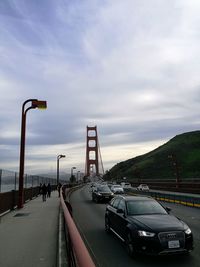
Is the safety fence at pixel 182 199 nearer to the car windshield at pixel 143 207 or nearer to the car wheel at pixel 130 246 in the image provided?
the car windshield at pixel 143 207

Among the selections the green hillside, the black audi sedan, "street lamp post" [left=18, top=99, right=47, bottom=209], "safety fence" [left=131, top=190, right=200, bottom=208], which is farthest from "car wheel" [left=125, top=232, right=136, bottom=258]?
the green hillside

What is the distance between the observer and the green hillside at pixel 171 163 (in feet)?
431

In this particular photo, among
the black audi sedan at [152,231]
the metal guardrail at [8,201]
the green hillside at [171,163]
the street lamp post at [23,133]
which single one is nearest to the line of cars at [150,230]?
the black audi sedan at [152,231]

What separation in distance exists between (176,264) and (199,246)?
205 centimetres

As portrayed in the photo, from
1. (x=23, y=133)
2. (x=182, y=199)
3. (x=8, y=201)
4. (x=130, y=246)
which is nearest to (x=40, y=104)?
(x=23, y=133)

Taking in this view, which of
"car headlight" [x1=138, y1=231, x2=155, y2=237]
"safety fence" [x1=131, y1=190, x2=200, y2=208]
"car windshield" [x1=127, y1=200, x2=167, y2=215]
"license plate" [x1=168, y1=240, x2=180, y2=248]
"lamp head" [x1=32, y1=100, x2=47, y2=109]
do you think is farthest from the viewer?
Answer: "safety fence" [x1=131, y1=190, x2=200, y2=208]

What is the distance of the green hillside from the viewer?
5167 inches

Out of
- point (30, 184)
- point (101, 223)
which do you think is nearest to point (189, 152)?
point (30, 184)

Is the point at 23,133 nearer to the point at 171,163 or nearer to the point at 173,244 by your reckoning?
the point at 173,244

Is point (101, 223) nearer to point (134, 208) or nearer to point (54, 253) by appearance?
point (134, 208)

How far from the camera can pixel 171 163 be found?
13038 centimetres

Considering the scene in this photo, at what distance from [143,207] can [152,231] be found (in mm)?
2004

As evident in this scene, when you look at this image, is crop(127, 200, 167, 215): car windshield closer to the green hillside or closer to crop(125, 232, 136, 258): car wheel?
crop(125, 232, 136, 258): car wheel

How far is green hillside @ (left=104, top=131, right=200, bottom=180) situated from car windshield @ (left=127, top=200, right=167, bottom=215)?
104588mm
